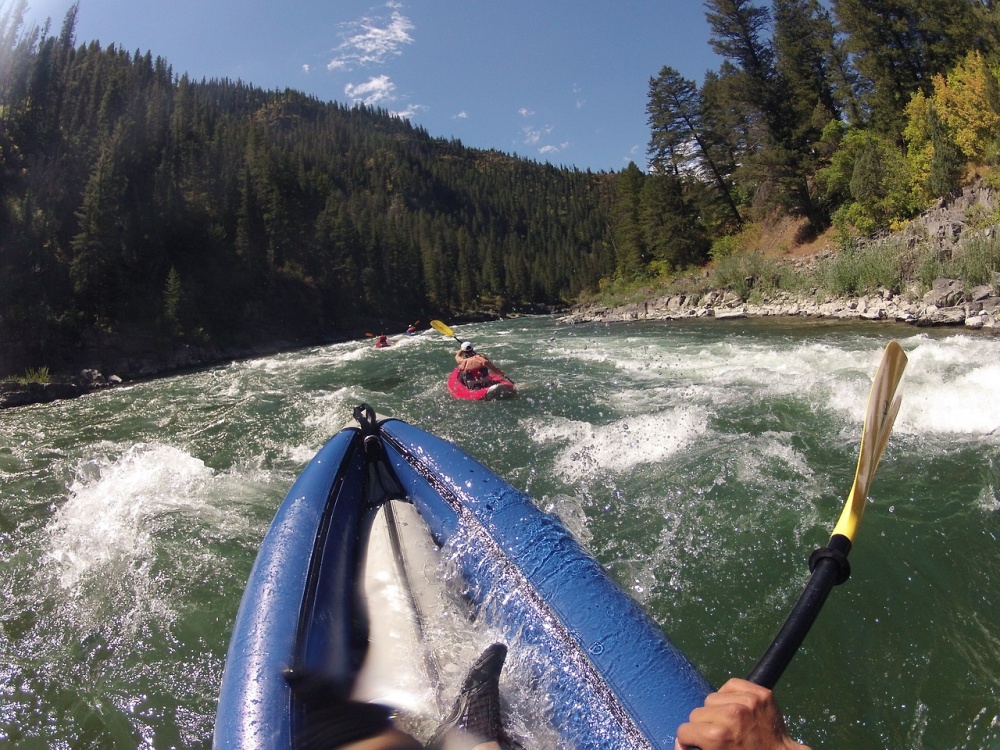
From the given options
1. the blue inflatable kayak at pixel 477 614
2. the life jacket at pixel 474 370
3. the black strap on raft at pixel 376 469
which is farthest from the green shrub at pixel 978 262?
the black strap on raft at pixel 376 469

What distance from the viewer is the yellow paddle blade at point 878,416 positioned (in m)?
2.24

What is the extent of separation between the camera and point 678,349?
1326 cm

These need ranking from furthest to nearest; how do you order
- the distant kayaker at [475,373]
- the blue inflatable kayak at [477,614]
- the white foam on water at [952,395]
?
1. the distant kayaker at [475,373]
2. the white foam on water at [952,395]
3. the blue inflatable kayak at [477,614]

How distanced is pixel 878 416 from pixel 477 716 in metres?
2.09

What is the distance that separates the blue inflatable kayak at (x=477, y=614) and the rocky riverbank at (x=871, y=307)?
12.9 meters

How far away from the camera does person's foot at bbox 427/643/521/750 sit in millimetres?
1997

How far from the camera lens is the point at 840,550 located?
1.73 metres

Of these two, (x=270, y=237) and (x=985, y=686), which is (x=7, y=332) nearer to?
(x=270, y=237)

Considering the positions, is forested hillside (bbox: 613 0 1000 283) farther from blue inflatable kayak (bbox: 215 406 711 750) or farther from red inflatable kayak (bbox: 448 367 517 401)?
blue inflatable kayak (bbox: 215 406 711 750)

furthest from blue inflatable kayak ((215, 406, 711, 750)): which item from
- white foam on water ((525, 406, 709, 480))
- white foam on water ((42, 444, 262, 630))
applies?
white foam on water ((525, 406, 709, 480))

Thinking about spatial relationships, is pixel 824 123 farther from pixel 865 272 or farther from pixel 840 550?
pixel 840 550

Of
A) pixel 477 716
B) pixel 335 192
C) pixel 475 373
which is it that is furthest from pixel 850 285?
pixel 335 192

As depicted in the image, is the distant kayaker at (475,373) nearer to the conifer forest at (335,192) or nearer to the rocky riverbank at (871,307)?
the rocky riverbank at (871,307)

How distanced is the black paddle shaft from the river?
132 cm
